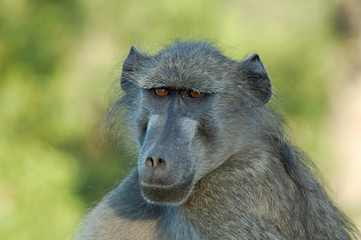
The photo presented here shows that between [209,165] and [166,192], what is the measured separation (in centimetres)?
41

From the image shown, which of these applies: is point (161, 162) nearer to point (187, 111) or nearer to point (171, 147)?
point (171, 147)

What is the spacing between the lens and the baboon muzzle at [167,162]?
3.26 m

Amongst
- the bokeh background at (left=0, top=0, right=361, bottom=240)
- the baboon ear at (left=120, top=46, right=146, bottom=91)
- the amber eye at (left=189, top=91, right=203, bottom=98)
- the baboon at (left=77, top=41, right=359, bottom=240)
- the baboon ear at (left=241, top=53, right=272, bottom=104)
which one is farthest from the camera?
the bokeh background at (left=0, top=0, right=361, bottom=240)

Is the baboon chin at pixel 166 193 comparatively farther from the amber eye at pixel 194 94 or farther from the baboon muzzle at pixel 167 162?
the amber eye at pixel 194 94

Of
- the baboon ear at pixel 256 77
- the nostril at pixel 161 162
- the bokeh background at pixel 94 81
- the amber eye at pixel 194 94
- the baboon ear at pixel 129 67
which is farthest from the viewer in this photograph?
the bokeh background at pixel 94 81

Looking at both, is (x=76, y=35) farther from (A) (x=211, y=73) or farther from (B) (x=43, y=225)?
(A) (x=211, y=73)

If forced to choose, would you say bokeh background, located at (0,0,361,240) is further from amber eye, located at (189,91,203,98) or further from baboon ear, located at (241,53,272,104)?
amber eye, located at (189,91,203,98)

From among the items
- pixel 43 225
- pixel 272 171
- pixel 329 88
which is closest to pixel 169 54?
pixel 272 171

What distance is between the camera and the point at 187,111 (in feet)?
11.7

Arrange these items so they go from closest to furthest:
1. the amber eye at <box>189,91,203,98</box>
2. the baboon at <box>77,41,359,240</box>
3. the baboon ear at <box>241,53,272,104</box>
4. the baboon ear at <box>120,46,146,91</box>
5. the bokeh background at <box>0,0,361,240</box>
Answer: the baboon at <box>77,41,359,240</box> < the amber eye at <box>189,91,203,98</box> < the baboon ear at <box>241,53,272,104</box> < the baboon ear at <box>120,46,146,91</box> < the bokeh background at <box>0,0,361,240</box>

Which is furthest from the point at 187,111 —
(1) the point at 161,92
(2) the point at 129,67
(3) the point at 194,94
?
(2) the point at 129,67

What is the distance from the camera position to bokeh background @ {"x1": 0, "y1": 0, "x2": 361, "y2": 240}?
862 cm

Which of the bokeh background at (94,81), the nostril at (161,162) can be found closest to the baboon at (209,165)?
the nostril at (161,162)

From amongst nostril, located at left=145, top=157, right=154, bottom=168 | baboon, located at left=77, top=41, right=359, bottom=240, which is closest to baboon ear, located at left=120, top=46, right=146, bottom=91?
baboon, located at left=77, top=41, right=359, bottom=240
